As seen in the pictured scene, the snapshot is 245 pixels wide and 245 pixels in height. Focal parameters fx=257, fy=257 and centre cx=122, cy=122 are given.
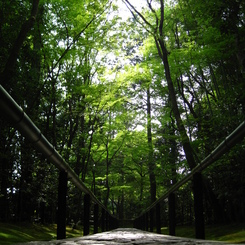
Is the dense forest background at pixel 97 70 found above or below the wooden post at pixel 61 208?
above

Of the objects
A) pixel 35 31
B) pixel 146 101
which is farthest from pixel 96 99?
pixel 146 101

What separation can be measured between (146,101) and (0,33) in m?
14.9

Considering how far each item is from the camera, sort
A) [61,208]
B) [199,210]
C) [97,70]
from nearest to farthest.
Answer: [61,208], [199,210], [97,70]

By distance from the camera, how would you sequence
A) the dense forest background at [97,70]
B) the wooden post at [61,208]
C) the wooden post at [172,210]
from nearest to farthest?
the wooden post at [61,208]
the wooden post at [172,210]
the dense forest background at [97,70]

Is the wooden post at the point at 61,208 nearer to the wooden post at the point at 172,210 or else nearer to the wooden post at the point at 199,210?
the wooden post at the point at 199,210

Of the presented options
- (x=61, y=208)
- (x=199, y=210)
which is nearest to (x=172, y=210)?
(x=199, y=210)

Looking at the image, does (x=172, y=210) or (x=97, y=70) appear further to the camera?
(x=97, y=70)

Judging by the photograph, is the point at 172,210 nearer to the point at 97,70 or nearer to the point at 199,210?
the point at 199,210

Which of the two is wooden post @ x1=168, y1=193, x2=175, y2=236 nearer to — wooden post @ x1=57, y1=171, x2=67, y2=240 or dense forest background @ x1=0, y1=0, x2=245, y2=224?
wooden post @ x1=57, y1=171, x2=67, y2=240

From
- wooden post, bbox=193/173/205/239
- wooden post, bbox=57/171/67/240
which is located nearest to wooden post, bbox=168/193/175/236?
wooden post, bbox=193/173/205/239

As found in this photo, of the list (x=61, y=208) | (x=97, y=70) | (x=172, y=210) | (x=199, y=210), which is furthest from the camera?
(x=97, y=70)

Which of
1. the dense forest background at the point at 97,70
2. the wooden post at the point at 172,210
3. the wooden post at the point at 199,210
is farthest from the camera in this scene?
the dense forest background at the point at 97,70

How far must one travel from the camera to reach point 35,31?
9.21 m

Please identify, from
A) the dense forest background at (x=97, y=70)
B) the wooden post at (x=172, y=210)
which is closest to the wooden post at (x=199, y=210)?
the wooden post at (x=172, y=210)
